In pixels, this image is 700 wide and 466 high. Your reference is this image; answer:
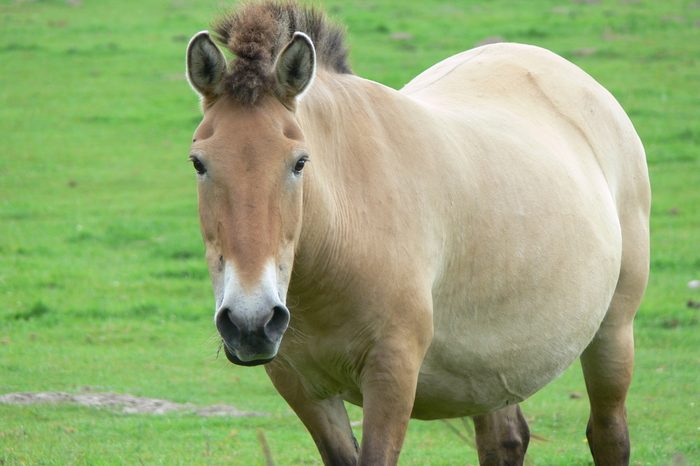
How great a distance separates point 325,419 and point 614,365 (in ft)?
6.05

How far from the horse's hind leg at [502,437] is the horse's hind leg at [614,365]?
37 cm

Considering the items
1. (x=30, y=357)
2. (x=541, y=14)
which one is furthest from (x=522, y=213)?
(x=541, y=14)

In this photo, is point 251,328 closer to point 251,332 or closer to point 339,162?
point 251,332

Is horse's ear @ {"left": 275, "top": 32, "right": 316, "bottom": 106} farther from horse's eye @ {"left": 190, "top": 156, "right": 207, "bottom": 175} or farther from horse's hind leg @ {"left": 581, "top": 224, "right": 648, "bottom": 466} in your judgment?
horse's hind leg @ {"left": 581, "top": 224, "right": 648, "bottom": 466}

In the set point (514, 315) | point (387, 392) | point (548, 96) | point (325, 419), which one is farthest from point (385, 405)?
point (548, 96)

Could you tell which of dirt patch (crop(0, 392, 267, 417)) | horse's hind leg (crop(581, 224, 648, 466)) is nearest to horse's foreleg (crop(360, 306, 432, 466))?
horse's hind leg (crop(581, 224, 648, 466))

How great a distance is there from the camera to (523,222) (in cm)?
499

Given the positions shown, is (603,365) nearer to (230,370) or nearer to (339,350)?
(339,350)

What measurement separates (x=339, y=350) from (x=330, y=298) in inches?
7.7

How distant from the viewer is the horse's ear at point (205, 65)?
382 centimetres

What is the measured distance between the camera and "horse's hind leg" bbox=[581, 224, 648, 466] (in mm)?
5914

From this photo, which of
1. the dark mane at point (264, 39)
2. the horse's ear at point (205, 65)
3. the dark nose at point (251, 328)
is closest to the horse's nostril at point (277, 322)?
the dark nose at point (251, 328)

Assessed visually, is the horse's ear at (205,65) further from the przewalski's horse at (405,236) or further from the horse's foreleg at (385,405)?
the horse's foreleg at (385,405)

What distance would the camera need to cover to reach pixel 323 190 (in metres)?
4.13
